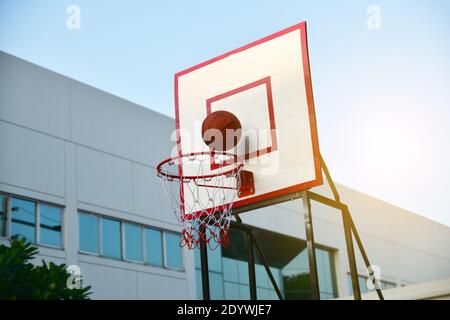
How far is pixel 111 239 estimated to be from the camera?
18.9 metres

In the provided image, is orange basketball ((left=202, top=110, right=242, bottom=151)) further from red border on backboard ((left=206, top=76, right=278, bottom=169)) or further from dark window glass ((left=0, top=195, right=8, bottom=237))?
dark window glass ((left=0, top=195, right=8, bottom=237))

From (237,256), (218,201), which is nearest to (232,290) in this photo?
(237,256)

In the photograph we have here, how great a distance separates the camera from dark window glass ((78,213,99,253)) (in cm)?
1810

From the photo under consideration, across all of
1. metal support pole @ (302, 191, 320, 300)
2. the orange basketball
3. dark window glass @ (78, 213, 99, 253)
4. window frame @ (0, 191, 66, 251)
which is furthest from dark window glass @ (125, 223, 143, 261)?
metal support pole @ (302, 191, 320, 300)

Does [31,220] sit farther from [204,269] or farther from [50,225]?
[204,269]

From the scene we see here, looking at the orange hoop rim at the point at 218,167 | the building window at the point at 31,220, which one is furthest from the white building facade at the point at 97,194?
the orange hoop rim at the point at 218,167

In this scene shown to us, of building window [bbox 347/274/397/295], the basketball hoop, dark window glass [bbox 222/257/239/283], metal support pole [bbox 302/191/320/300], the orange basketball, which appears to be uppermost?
building window [bbox 347/274/397/295]

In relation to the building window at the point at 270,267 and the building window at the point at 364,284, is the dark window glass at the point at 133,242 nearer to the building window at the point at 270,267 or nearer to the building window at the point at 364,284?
the building window at the point at 270,267

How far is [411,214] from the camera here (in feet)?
108

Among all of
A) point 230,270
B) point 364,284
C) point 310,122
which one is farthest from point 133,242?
point 364,284

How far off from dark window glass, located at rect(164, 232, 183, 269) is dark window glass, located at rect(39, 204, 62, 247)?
11.3 ft

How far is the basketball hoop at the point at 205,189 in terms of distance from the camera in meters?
10.2
